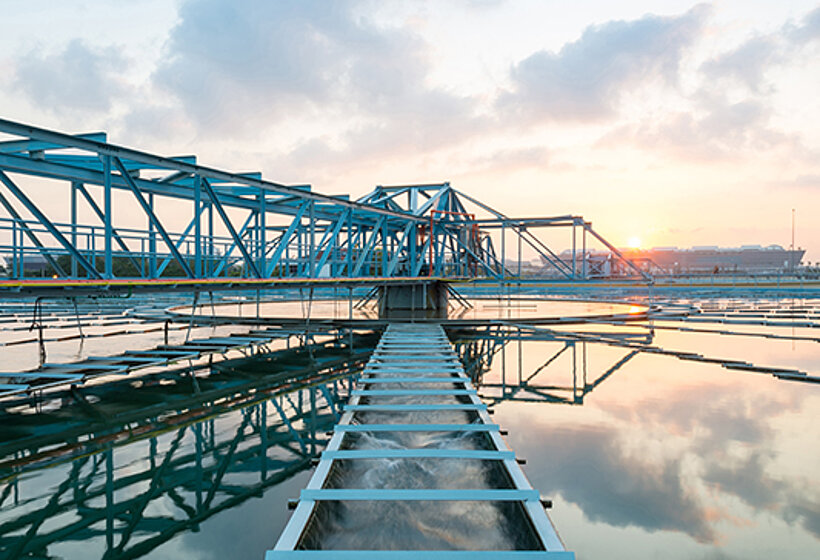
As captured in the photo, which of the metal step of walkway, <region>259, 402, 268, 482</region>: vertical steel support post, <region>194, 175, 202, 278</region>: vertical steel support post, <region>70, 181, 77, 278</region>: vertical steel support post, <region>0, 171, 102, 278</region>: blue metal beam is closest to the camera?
the metal step of walkway

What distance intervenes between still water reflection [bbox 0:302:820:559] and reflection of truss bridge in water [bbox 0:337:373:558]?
0.02m

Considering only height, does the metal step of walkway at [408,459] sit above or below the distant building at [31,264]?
below

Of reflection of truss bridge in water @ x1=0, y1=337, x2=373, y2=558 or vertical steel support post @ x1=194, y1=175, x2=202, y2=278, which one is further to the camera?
vertical steel support post @ x1=194, y1=175, x2=202, y2=278

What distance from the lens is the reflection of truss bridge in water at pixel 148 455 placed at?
14.9ft

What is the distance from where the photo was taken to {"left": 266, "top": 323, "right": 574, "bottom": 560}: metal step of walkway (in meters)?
3.31

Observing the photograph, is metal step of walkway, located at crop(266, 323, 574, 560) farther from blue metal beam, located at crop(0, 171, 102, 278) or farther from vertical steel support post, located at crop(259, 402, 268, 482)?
blue metal beam, located at crop(0, 171, 102, 278)

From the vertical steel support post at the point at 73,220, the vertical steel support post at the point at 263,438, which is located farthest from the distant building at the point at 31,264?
the vertical steel support post at the point at 263,438

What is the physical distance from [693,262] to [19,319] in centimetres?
13686

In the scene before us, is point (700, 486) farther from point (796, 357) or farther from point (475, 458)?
point (796, 357)

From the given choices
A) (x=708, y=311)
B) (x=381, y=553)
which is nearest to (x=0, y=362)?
(x=381, y=553)

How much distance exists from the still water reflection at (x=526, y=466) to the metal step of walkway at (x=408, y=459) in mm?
586

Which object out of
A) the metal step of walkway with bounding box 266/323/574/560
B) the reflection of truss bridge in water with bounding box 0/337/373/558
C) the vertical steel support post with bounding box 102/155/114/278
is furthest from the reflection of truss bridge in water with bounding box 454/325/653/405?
the vertical steel support post with bounding box 102/155/114/278

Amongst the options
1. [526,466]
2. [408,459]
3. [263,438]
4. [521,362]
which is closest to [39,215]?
[263,438]

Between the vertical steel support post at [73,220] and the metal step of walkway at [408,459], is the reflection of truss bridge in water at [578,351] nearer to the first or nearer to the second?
the metal step of walkway at [408,459]
